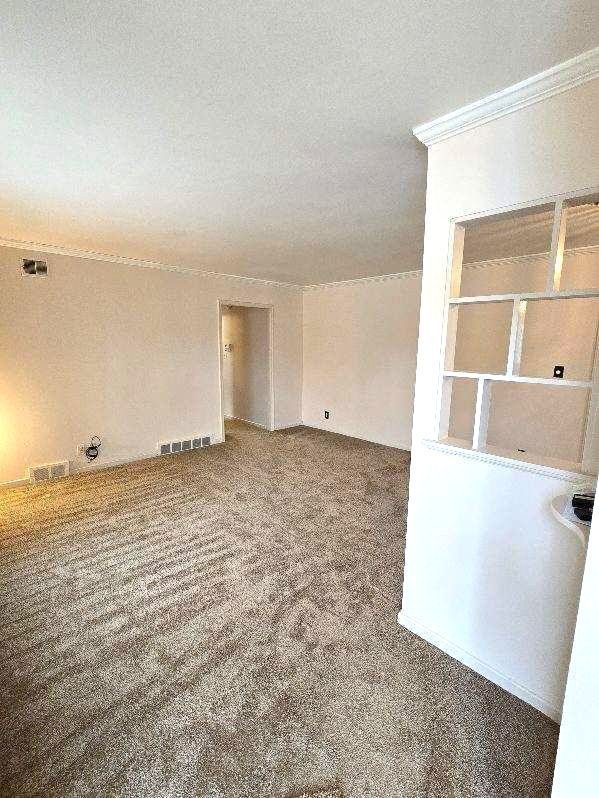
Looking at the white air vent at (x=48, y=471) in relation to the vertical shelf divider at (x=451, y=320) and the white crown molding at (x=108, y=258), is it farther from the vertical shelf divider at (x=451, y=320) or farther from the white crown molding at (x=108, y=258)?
the vertical shelf divider at (x=451, y=320)

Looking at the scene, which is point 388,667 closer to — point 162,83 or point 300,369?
point 162,83

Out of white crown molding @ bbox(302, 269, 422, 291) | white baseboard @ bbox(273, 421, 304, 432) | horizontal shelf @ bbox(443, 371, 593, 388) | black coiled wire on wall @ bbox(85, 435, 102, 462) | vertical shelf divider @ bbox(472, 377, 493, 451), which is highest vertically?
white crown molding @ bbox(302, 269, 422, 291)

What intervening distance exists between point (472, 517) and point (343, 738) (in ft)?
3.28

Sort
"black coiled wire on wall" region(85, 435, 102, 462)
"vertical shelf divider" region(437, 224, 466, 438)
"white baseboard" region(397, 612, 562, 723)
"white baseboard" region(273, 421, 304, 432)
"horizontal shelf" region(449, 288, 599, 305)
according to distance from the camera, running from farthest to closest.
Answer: "white baseboard" region(273, 421, 304, 432) < "black coiled wire on wall" region(85, 435, 102, 462) < "vertical shelf divider" region(437, 224, 466, 438) < "white baseboard" region(397, 612, 562, 723) < "horizontal shelf" region(449, 288, 599, 305)

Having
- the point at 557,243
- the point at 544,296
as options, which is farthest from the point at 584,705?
the point at 557,243

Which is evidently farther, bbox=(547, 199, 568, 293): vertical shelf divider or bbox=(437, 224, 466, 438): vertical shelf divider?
bbox=(437, 224, 466, 438): vertical shelf divider

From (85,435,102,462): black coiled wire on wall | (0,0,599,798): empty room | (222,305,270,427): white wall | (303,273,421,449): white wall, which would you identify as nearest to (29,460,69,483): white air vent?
(85,435,102,462): black coiled wire on wall

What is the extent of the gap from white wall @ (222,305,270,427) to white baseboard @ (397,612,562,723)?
4.18 meters

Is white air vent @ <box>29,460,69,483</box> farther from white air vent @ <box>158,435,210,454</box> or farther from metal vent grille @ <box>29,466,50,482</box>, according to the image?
white air vent @ <box>158,435,210,454</box>

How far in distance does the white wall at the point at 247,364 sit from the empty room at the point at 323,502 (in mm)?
2535

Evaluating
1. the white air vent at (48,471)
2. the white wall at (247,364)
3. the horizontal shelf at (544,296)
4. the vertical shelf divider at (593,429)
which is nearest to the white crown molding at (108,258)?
the white wall at (247,364)

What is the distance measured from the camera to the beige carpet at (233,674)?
115 cm

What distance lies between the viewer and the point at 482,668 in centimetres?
153

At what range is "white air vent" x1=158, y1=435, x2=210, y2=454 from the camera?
14.5 feet
